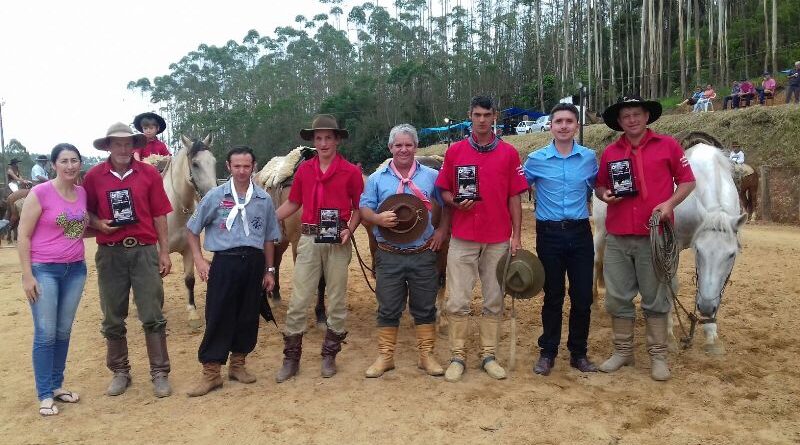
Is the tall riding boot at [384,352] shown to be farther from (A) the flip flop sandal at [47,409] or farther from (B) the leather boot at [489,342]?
(A) the flip flop sandal at [47,409]

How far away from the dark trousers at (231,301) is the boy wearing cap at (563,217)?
2.23m

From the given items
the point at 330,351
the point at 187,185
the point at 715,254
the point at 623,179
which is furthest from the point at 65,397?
the point at 715,254

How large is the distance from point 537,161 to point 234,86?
71.7 m

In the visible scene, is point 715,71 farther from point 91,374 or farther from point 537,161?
point 91,374

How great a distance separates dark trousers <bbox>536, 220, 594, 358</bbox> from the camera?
4.17m

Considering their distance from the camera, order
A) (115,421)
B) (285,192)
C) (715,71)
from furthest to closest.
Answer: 1. (715,71)
2. (285,192)
3. (115,421)

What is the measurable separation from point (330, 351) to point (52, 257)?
2.11 meters

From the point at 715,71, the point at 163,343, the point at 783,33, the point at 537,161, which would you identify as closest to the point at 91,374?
the point at 163,343

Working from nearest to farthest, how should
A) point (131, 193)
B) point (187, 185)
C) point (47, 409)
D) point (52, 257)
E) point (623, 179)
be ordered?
1. point (52, 257)
2. point (47, 409)
3. point (131, 193)
4. point (623, 179)
5. point (187, 185)

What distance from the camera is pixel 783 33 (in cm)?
3169

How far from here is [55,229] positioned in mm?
3707

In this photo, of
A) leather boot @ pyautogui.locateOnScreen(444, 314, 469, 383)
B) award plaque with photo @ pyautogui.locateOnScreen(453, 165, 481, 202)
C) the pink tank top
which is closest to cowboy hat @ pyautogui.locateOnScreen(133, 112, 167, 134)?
the pink tank top

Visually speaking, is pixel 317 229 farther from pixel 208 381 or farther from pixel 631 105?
pixel 631 105

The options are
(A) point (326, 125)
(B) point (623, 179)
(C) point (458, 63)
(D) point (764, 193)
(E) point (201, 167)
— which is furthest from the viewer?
(C) point (458, 63)
